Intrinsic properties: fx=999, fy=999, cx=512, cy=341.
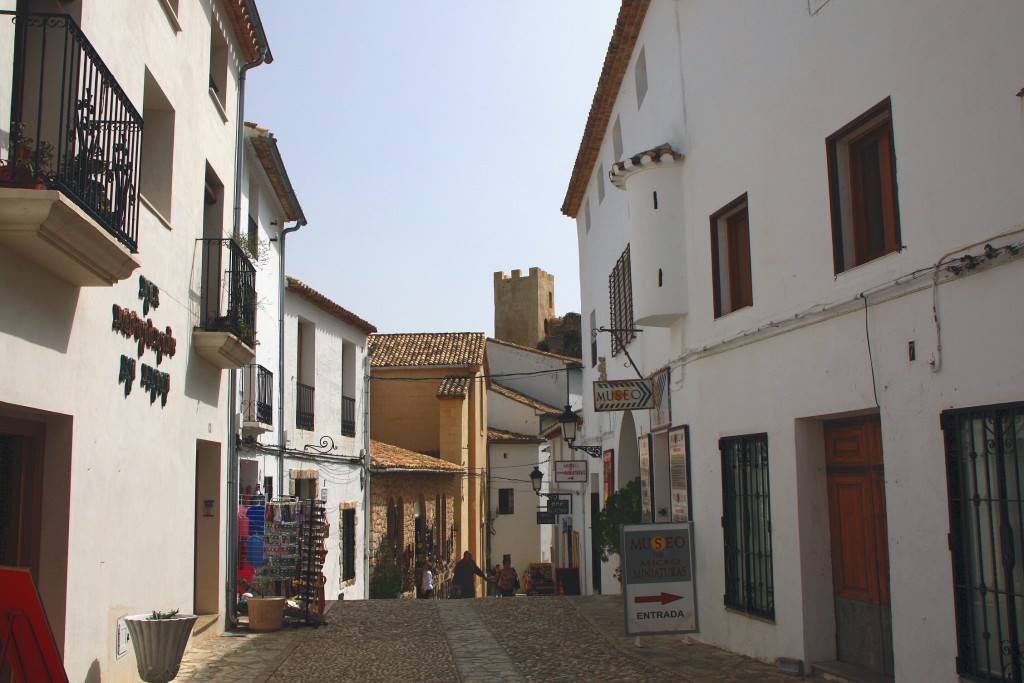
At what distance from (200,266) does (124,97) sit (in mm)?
3912

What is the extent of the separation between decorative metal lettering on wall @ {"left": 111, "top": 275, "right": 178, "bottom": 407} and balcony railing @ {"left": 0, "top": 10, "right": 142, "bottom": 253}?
32.4 inches

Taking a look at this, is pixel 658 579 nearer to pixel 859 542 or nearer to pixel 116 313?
pixel 859 542

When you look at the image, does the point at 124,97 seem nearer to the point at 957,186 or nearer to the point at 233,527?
the point at 957,186

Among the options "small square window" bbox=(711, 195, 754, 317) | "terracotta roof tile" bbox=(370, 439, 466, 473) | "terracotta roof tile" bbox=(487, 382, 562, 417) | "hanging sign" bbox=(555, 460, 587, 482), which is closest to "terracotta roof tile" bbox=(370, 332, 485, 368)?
"terracotta roof tile" bbox=(370, 439, 466, 473)

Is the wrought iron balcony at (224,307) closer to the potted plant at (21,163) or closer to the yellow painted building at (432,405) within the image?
the potted plant at (21,163)

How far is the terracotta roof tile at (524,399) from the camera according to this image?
42.5 m

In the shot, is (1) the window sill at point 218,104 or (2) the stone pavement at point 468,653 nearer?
(2) the stone pavement at point 468,653

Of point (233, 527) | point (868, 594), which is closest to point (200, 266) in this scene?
point (233, 527)

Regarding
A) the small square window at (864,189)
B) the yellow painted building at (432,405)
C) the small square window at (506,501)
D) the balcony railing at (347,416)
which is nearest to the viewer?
the small square window at (864,189)

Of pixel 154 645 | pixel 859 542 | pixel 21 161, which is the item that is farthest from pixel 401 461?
pixel 21 161

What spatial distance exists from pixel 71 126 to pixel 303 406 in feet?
41.2

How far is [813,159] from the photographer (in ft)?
26.9

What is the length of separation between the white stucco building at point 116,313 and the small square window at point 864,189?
5296 mm

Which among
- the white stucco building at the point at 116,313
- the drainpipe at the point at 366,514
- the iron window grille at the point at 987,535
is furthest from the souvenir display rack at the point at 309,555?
the drainpipe at the point at 366,514
